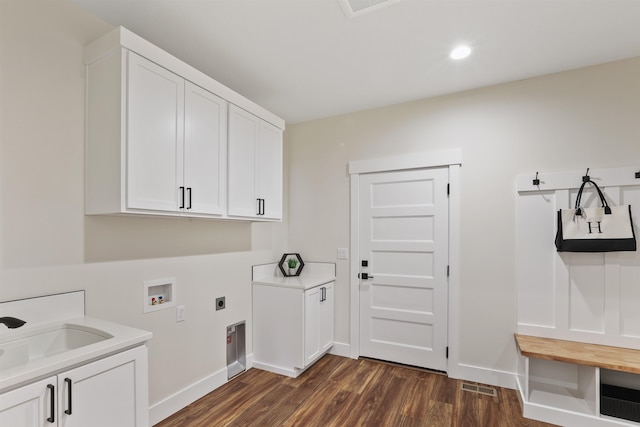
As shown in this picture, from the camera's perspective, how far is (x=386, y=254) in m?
3.33

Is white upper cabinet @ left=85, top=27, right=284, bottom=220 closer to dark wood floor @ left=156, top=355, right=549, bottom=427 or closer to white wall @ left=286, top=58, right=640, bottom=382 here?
dark wood floor @ left=156, top=355, right=549, bottom=427

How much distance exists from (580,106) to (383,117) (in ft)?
5.51

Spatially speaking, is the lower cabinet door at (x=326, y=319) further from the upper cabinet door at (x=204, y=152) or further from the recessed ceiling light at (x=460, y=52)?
the recessed ceiling light at (x=460, y=52)

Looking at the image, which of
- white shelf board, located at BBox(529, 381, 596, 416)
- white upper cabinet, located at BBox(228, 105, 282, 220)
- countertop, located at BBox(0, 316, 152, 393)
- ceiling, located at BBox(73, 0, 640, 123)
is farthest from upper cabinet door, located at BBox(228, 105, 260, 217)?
white shelf board, located at BBox(529, 381, 596, 416)

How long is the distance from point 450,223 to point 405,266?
62cm

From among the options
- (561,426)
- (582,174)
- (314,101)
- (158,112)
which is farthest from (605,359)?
(158,112)

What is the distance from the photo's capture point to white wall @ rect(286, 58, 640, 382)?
99.4 inches

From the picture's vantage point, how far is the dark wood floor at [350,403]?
7.55 feet

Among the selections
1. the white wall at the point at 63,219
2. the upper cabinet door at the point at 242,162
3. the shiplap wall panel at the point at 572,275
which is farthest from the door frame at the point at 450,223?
the white wall at the point at 63,219

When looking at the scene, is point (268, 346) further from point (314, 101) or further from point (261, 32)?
point (261, 32)

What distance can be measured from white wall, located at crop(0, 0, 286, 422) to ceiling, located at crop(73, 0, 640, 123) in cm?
36

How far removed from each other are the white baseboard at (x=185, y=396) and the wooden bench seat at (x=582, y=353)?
8.19ft

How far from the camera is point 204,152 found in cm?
227

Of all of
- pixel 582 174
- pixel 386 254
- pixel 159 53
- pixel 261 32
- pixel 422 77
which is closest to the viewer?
pixel 159 53
